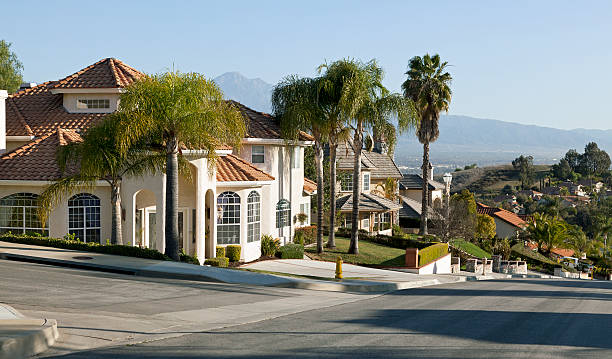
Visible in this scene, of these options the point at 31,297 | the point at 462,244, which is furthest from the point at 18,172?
the point at 462,244

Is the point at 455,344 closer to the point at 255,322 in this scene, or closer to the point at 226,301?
the point at 255,322

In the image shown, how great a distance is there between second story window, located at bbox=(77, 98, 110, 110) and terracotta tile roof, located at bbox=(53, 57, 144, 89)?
782 mm

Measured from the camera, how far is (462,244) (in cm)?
5191

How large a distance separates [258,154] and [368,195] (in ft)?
55.8

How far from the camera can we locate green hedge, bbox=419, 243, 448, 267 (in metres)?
34.5

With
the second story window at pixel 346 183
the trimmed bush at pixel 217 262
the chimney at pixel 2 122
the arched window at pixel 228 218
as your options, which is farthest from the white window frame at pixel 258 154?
the second story window at pixel 346 183

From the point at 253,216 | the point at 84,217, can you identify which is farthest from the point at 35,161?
the point at 253,216

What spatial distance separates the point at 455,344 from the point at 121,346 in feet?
19.0

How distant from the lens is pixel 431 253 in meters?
36.2

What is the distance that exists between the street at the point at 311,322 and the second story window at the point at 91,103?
12412 millimetres

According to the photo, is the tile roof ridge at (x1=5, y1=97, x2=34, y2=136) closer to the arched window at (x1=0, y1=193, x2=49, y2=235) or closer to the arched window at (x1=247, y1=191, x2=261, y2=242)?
the arched window at (x1=0, y1=193, x2=49, y2=235)

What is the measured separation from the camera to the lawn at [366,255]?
35500 millimetres

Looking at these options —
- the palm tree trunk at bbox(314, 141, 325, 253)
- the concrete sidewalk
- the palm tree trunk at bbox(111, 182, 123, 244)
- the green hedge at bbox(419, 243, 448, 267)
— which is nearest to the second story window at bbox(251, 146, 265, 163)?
the palm tree trunk at bbox(314, 141, 325, 253)

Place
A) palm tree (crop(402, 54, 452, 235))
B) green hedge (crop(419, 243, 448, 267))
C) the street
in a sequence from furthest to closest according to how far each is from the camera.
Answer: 1. palm tree (crop(402, 54, 452, 235))
2. green hedge (crop(419, 243, 448, 267))
3. the street
